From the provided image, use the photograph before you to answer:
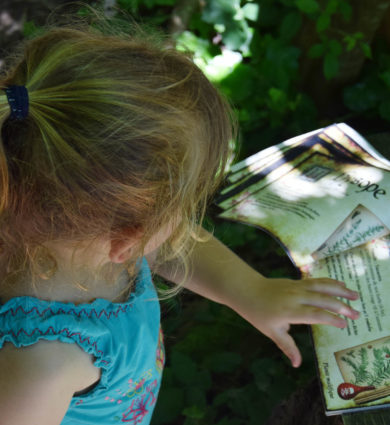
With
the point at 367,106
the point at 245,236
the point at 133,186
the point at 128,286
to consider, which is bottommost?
the point at 245,236

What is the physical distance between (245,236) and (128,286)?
135 cm

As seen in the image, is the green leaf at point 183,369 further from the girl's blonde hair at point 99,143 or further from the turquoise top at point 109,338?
the girl's blonde hair at point 99,143

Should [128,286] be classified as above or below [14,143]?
below

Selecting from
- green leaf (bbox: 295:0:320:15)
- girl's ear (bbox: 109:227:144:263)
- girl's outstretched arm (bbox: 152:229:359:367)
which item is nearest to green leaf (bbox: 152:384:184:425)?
girl's outstretched arm (bbox: 152:229:359:367)

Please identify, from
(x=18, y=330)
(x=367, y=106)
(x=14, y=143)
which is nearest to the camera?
(x=14, y=143)

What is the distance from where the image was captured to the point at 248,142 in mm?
2682

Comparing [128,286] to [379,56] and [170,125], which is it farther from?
[379,56]

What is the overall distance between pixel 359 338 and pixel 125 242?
1.68 feet

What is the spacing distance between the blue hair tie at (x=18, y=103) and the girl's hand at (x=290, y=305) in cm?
69

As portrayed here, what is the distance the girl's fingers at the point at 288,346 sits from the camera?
125 centimetres

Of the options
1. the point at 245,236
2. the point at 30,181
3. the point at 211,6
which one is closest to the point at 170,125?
the point at 30,181

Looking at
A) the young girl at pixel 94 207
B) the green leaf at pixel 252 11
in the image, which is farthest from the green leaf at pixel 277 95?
the young girl at pixel 94 207

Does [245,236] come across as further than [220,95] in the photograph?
Yes

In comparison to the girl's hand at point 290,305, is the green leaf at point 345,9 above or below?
above
